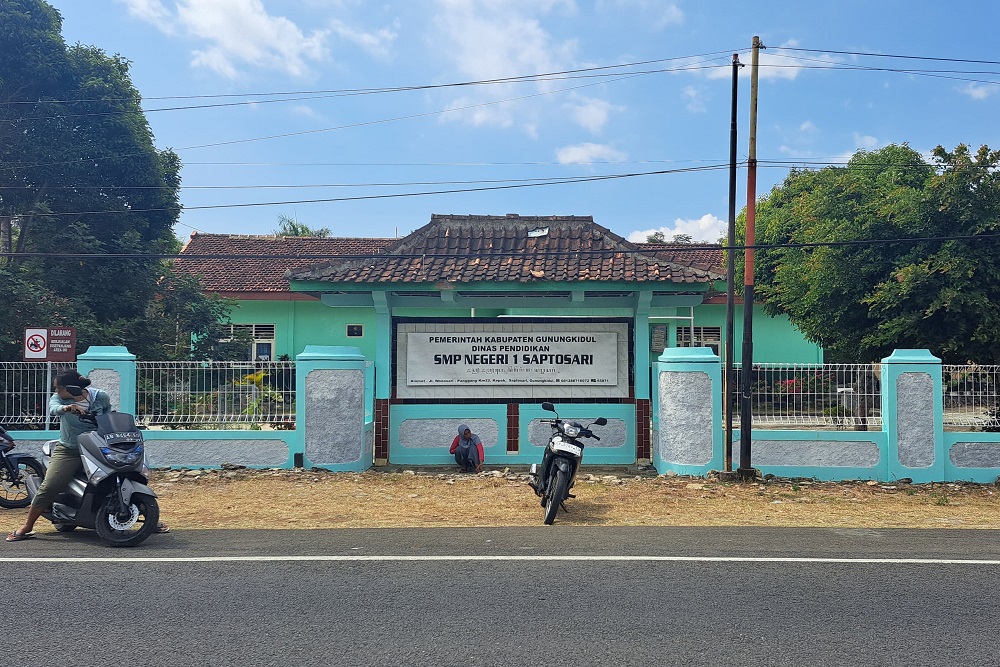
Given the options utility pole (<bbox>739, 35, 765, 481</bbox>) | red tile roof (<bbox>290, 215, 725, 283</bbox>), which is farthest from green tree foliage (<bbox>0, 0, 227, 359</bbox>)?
utility pole (<bbox>739, 35, 765, 481</bbox>)

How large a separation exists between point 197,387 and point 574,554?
736 centimetres

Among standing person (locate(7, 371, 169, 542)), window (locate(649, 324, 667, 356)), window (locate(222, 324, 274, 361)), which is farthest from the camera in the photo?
window (locate(649, 324, 667, 356))

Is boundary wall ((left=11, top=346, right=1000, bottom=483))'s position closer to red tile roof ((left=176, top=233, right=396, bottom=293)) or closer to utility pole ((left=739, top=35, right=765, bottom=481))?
utility pole ((left=739, top=35, right=765, bottom=481))

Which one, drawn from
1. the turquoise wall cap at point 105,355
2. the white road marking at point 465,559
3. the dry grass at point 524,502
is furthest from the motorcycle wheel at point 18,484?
the turquoise wall cap at point 105,355

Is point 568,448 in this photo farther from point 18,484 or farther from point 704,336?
point 704,336

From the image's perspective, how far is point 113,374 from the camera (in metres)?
11.4

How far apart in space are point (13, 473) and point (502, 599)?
6.62 metres

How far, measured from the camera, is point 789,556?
20.9 ft

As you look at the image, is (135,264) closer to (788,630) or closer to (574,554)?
(574,554)

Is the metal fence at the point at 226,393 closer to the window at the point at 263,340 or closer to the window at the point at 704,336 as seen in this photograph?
the window at the point at 263,340

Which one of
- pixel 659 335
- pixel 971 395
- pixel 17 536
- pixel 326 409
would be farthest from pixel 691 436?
Result: pixel 659 335

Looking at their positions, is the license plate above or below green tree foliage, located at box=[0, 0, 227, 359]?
below

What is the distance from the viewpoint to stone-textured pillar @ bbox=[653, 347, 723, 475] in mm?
11008

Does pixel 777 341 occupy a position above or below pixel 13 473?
above
